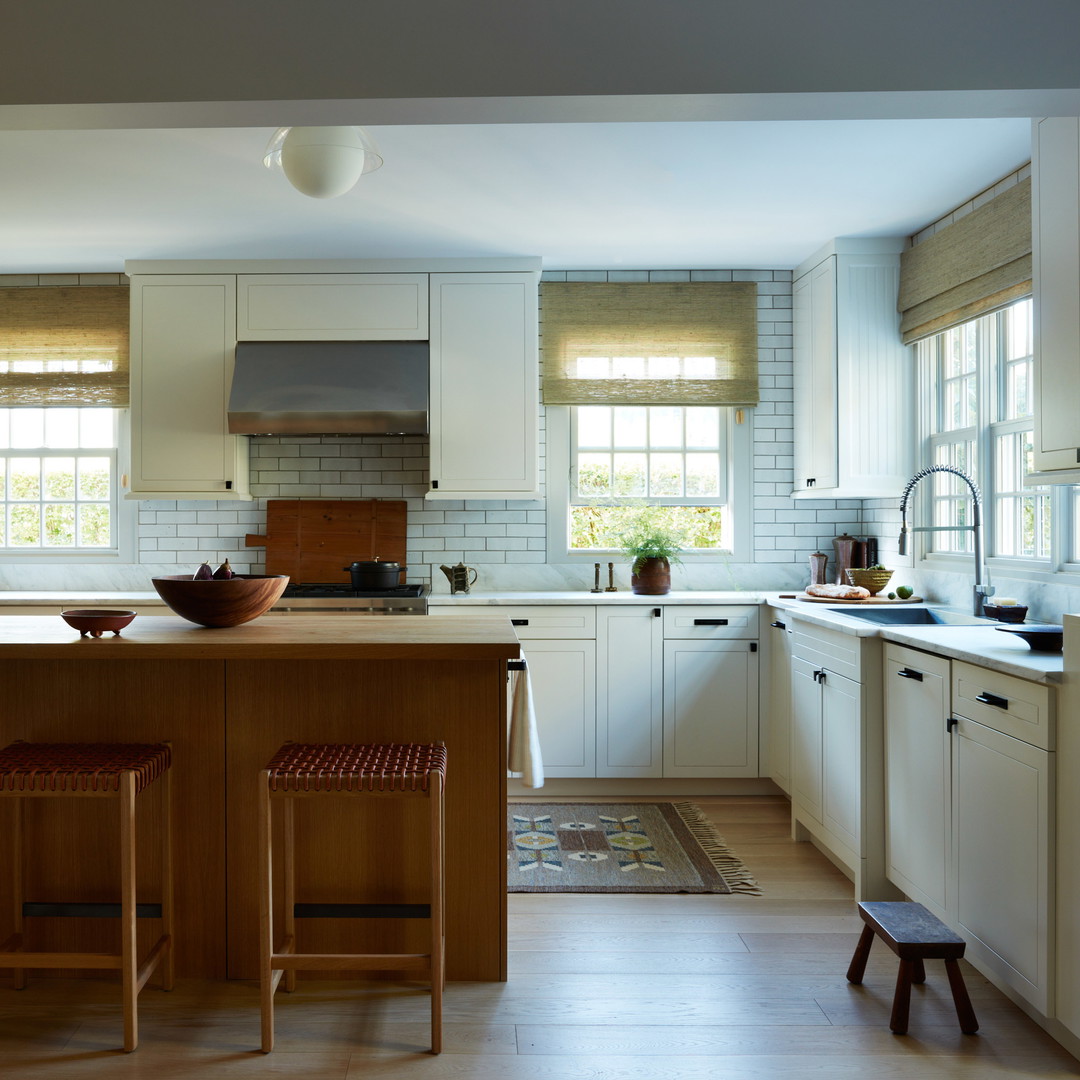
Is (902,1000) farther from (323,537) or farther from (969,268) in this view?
(323,537)

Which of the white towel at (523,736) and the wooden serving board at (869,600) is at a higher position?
the wooden serving board at (869,600)

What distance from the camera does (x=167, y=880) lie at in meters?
2.65

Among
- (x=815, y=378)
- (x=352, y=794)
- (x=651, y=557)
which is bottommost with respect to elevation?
(x=352, y=794)

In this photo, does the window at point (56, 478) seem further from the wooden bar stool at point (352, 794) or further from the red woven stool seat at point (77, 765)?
the wooden bar stool at point (352, 794)

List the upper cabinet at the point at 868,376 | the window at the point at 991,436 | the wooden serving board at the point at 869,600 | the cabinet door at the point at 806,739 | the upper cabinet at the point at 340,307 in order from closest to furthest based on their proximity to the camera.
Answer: the window at the point at 991,436 < the cabinet door at the point at 806,739 < the wooden serving board at the point at 869,600 < the upper cabinet at the point at 868,376 < the upper cabinet at the point at 340,307

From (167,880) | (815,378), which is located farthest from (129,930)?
(815,378)

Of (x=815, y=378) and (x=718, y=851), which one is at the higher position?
(x=815, y=378)

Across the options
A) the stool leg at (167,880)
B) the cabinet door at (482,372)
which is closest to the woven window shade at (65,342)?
the cabinet door at (482,372)

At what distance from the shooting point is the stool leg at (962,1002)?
8.03 feet

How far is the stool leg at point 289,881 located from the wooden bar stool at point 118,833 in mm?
328

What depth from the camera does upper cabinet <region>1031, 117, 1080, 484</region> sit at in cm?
270

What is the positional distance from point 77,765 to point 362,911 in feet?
2.98

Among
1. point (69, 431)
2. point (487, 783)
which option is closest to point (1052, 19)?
point (487, 783)

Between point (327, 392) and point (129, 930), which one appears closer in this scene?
point (129, 930)
